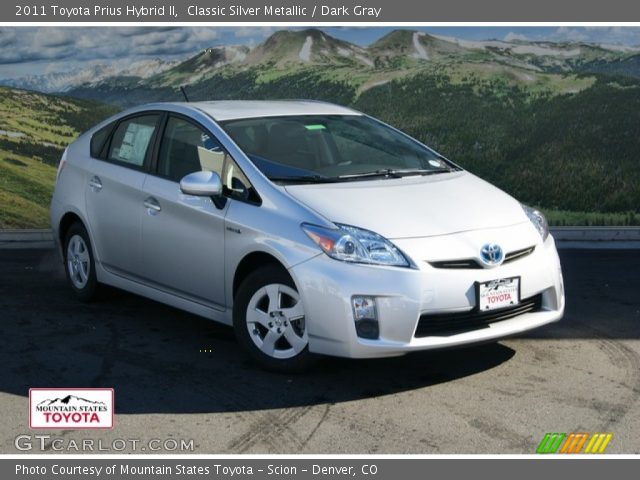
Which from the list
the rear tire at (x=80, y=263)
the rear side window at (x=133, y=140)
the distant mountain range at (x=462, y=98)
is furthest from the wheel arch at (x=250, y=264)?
the distant mountain range at (x=462, y=98)

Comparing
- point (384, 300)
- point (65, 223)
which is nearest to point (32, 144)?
point (65, 223)

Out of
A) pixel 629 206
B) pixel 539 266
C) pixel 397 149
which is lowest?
pixel 629 206

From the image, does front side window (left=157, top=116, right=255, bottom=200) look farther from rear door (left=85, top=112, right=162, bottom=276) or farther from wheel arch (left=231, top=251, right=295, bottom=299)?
wheel arch (left=231, top=251, right=295, bottom=299)

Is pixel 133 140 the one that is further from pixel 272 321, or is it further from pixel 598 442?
pixel 598 442

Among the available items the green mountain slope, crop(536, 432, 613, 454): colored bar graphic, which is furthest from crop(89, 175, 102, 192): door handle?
the green mountain slope

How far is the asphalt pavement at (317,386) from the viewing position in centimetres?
528

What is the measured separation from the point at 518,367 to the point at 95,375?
98.8 inches

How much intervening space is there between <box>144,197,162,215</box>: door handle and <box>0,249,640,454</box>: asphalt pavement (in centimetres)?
85

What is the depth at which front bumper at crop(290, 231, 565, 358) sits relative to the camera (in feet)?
18.9

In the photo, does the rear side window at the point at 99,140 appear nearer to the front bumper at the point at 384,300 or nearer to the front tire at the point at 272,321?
the front tire at the point at 272,321

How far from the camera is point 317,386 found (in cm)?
610
